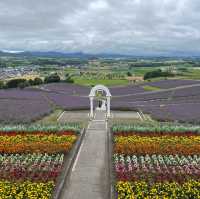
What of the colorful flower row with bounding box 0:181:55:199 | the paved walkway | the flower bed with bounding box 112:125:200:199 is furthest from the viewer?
the paved walkway

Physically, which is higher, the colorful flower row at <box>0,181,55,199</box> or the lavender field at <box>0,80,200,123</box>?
the colorful flower row at <box>0,181,55,199</box>

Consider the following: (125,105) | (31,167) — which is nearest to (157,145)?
(31,167)

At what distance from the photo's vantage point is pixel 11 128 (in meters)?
27.8

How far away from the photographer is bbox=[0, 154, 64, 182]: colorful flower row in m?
17.4

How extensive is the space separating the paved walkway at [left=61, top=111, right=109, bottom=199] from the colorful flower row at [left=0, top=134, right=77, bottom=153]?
1.06 meters

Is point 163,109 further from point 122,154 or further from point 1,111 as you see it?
point 122,154

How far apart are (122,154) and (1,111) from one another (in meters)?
18.3

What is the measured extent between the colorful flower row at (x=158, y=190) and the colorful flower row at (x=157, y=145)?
203 inches

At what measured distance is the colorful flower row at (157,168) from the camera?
17.4 meters

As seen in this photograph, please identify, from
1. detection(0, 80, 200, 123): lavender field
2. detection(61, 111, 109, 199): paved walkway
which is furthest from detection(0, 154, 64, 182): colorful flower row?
detection(0, 80, 200, 123): lavender field

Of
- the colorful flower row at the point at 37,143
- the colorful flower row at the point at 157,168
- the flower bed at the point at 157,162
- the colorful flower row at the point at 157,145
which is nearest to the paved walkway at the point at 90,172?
the flower bed at the point at 157,162

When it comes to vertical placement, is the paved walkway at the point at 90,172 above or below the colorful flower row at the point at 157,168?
below

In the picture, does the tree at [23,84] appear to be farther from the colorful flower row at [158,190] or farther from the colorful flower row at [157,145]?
the colorful flower row at [158,190]

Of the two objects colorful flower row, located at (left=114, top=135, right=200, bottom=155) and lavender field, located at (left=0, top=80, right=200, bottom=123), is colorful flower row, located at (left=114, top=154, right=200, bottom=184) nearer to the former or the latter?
colorful flower row, located at (left=114, top=135, right=200, bottom=155)
